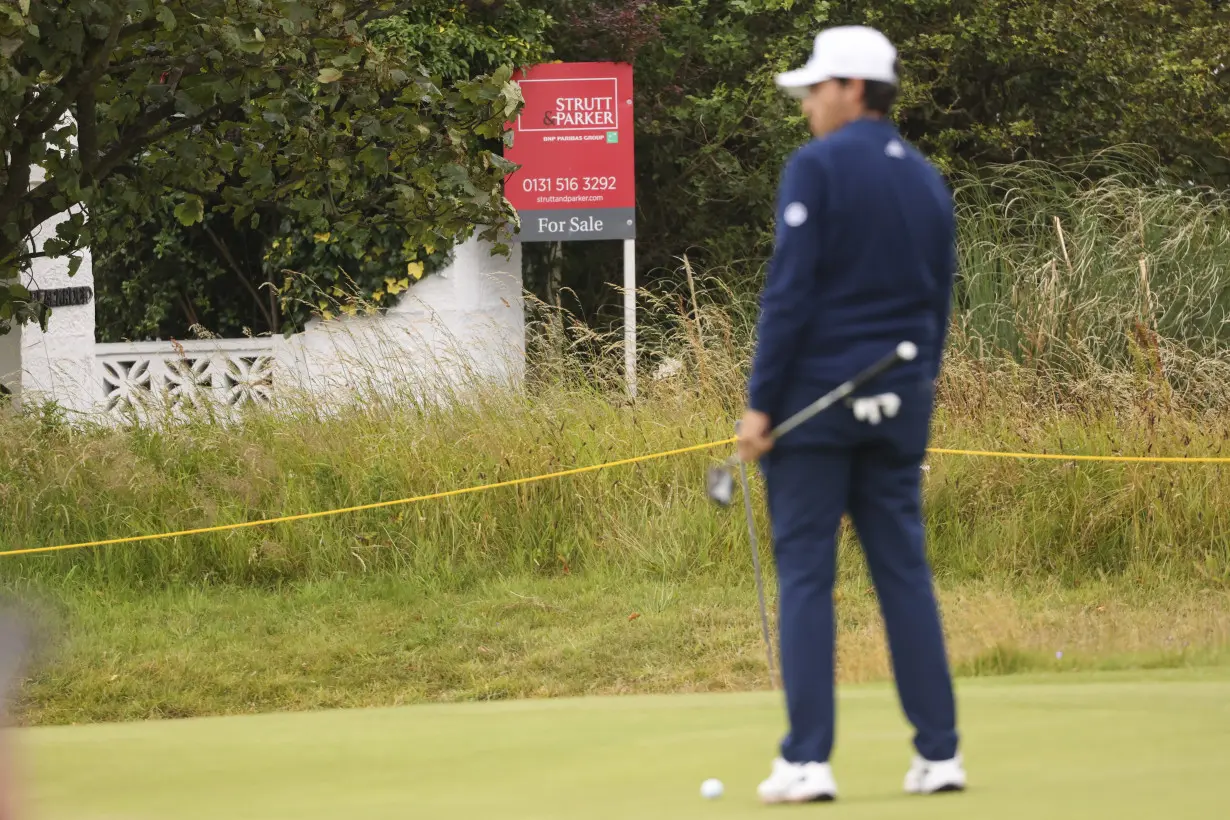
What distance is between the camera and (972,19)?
17.3 meters

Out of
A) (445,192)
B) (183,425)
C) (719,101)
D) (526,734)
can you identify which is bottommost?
(526,734)

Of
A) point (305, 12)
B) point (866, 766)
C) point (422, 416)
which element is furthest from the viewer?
point (422, 416)

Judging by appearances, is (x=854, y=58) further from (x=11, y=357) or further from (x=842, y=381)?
(x=11, y=357)

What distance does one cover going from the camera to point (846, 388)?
3.75 metres

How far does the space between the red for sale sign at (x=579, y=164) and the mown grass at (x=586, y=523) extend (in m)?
2.50

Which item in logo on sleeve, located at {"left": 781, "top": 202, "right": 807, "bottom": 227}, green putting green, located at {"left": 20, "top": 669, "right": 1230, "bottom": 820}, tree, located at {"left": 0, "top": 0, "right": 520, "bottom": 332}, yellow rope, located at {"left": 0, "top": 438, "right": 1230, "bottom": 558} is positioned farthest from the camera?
yellow rope, located at {"left": 0, "top": 438, "right": 1230, "bottom": 558}

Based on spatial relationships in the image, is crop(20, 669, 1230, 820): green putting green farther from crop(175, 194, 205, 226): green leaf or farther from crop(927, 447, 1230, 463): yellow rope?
crop(927, 447, 1230, 463): yellow rope

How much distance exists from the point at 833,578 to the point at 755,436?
0.38 metres

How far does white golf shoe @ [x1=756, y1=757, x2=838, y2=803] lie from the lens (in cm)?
383

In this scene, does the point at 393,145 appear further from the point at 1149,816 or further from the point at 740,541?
the point at 1149,816

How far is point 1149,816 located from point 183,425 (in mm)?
8936

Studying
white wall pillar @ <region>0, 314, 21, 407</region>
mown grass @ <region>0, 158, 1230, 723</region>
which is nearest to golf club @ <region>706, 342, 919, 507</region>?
mown grass @ <region>0, 158, 1230, 723</region>

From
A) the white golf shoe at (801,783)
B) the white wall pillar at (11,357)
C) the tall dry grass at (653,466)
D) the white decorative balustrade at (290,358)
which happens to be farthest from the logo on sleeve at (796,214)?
the white wall pillar at (11,357)

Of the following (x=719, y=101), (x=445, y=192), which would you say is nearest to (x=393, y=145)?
(x=445, y=192)
